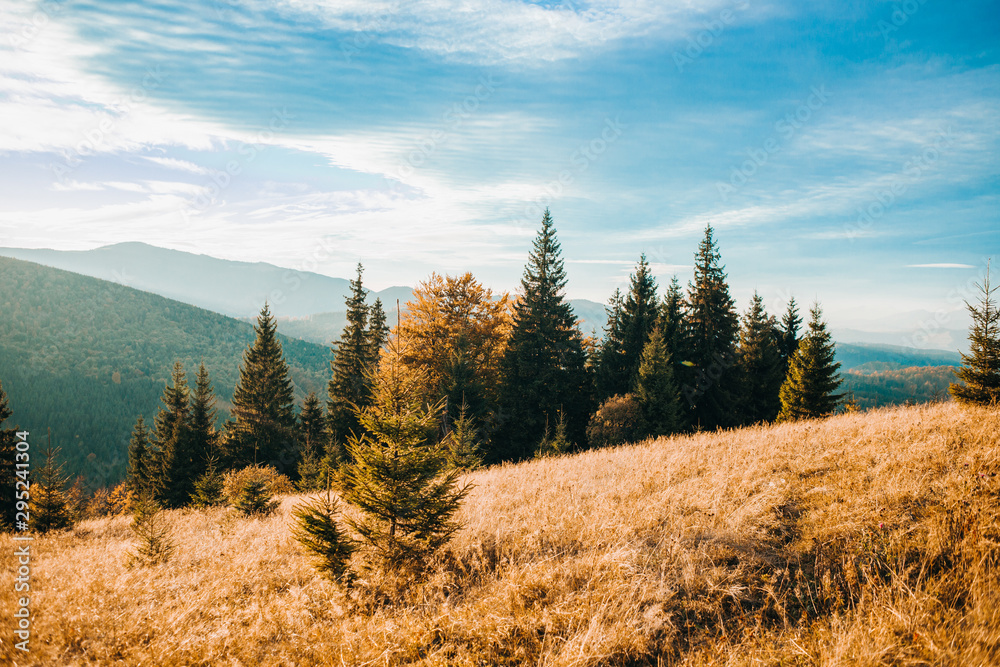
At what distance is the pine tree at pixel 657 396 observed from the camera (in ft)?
78.0

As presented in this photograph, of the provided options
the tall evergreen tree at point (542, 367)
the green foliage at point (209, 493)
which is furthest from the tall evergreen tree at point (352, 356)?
the green foliage at point (209, 493)

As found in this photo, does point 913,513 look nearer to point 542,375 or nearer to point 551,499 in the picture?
point 551,499

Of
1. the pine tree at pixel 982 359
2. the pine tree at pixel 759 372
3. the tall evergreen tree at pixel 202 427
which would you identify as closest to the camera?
the pine tree at pixel 982 359

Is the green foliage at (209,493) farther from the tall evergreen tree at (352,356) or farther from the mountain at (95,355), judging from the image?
the mountain at (95,355)

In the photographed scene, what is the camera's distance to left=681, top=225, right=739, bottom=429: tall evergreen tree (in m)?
30.0

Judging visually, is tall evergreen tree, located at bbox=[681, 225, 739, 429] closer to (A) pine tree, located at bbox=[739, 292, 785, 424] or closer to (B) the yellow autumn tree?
(A) pine tree, located at bbox=[739, 292, 785, 424]

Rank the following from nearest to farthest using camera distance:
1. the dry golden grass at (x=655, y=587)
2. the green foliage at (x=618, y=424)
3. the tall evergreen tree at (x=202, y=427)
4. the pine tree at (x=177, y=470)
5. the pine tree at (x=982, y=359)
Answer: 1. the dry golden grass at (x=655, y=587)
2. the pine tree at (x=982, y=359)
3. the green foliage at (x=618, y=424)
4. the pine tree at (x=177, y=470)
5. the tall evergreen tree at (x=202, y=427)

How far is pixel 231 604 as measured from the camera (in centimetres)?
504

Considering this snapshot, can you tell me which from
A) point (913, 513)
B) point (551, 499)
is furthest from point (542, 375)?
point (913, 513)

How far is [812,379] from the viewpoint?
24156mm

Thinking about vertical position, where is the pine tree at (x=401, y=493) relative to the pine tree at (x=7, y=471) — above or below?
above

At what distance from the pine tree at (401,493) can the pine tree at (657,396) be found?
20.3 m

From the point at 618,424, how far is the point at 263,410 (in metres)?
29.1

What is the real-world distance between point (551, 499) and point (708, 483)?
8.07ft
